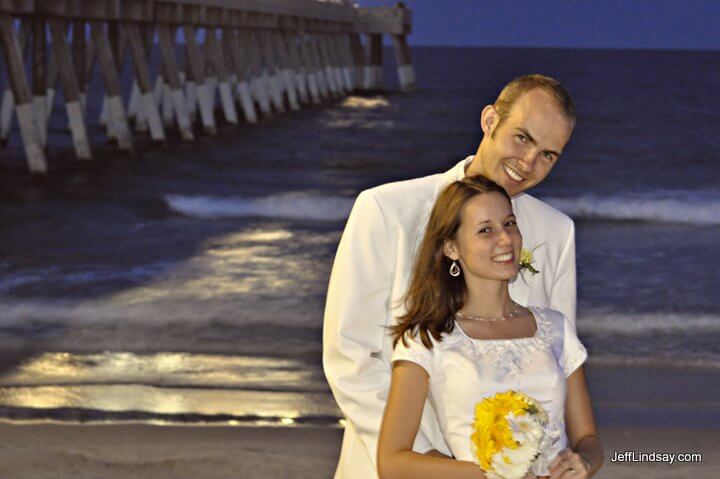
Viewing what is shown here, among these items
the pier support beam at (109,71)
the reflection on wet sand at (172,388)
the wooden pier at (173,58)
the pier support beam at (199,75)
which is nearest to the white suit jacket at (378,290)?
the reflection on wet sand at (172,388)

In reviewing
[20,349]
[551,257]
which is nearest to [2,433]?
[20,349]

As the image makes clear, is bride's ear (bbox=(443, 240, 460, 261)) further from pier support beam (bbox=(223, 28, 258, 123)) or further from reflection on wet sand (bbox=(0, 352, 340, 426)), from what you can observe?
pier support beam (bbox=(223, 28, 258, 123))

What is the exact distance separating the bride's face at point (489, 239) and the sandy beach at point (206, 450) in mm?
2000

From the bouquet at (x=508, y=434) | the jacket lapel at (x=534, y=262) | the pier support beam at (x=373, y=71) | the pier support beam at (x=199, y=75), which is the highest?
the jacket lapel at (x=534, y=262)

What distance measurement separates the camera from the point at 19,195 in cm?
1402

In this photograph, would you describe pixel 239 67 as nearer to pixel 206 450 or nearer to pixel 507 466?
pixel 206 450

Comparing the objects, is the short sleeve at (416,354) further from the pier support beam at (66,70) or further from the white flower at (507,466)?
the pier support beam at (66,70)

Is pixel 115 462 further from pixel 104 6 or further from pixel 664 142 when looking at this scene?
pixel 664 142

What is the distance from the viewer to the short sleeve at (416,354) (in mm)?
2338

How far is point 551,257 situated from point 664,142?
23391mm

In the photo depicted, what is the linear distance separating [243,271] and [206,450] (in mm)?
4545

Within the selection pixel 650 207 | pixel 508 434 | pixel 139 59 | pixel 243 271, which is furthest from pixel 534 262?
pixel 139 59

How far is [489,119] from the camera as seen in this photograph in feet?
9.15

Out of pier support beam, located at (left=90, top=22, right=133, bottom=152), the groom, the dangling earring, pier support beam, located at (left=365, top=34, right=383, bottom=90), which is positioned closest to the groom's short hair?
the groom
